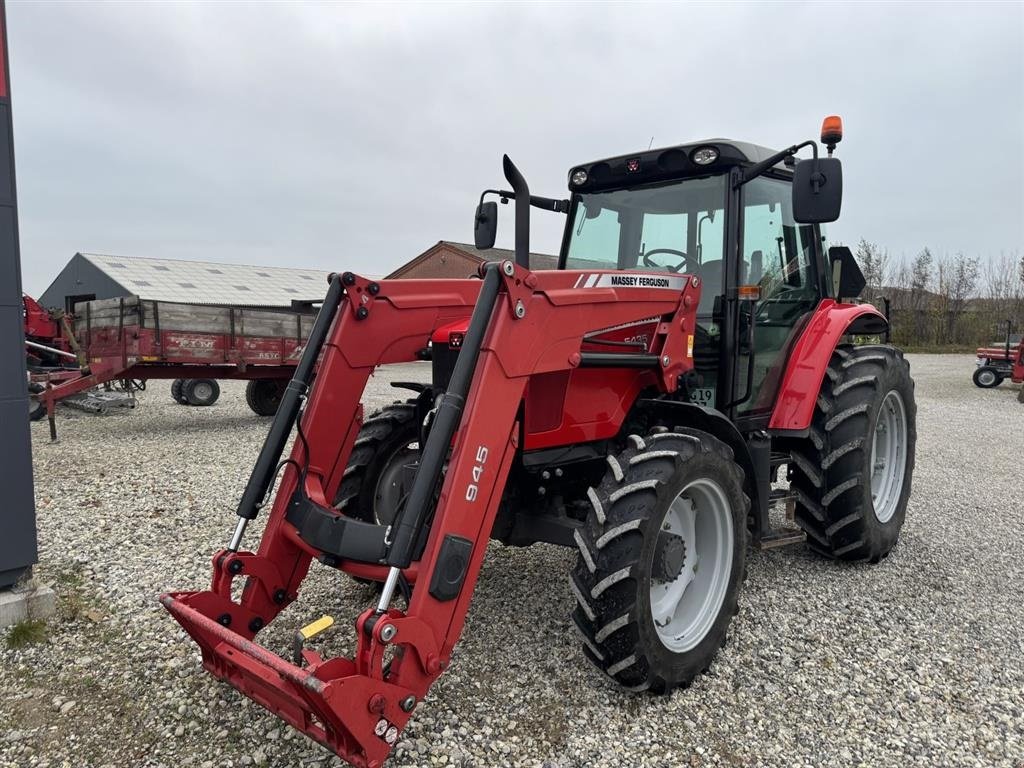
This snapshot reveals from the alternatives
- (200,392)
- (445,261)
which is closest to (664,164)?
(200,392)

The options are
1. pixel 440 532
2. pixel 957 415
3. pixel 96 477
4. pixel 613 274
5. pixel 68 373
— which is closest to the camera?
pixel 440 532

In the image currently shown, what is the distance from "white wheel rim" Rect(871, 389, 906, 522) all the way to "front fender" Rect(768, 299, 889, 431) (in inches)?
36.7

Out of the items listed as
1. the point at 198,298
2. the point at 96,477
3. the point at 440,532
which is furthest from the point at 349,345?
the point at 198,298

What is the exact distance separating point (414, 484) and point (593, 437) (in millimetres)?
1176

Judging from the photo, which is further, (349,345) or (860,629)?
(860,629)

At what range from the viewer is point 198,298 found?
32406 mm

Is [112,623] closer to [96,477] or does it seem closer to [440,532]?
[440,532]

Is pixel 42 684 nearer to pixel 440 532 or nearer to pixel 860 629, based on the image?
pixel 440 532

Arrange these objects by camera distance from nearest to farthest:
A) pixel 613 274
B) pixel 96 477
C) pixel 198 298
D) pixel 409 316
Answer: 1. pixel 613 274
2. pixel 409 316
3. pixel 96 477
4. pixel 198 298

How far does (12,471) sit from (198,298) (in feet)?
102

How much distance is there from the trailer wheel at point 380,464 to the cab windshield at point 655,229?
152 centimetres

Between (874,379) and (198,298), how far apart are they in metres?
32.5

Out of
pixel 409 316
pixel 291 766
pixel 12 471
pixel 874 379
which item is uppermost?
pixel 409 316

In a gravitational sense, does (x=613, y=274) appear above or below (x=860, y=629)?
above
